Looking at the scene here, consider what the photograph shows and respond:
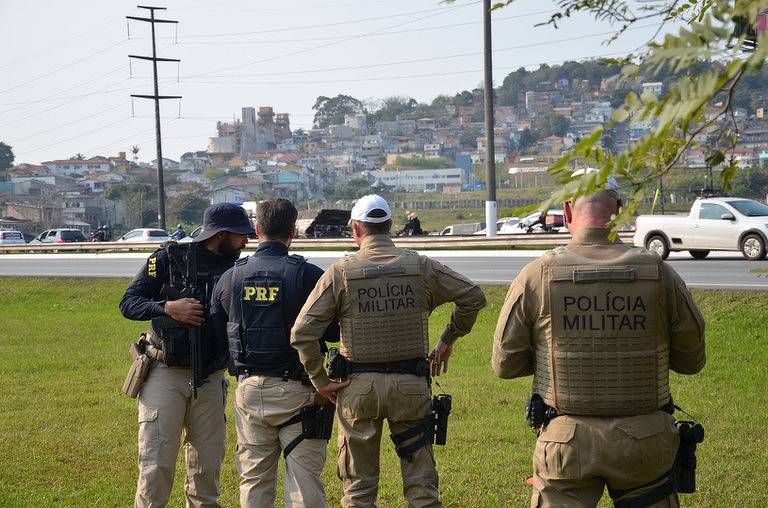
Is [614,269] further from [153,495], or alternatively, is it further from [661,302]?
[153,495]

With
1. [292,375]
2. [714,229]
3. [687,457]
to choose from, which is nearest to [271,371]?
[292,375]

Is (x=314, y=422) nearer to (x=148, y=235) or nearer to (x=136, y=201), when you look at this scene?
(x=148, y=235)

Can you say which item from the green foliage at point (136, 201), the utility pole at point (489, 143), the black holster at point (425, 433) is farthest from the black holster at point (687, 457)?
the green foliage at point (136, 201)

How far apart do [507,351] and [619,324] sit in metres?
0.49

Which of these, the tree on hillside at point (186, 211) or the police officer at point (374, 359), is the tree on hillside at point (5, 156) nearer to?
the tree on hillside at point (186, 211)

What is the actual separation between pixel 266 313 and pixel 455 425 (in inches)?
181

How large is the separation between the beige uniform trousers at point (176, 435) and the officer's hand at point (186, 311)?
1.11 feet

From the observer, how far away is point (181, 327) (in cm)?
599

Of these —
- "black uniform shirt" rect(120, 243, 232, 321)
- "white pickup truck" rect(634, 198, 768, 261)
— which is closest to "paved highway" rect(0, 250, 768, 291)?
"white pickup truck" rect(634, 198, 768, 261)

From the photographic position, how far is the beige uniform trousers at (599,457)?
4.16m

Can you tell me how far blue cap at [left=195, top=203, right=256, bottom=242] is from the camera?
19.8 ft

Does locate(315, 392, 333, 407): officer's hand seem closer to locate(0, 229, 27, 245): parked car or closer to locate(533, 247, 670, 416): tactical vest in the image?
locate(533, 247, 670, 416): tactical vest

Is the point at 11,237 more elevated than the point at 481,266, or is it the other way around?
the point at 481,266

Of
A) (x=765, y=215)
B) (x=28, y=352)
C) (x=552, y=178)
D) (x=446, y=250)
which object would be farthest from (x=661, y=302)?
(x=446, y=250)
